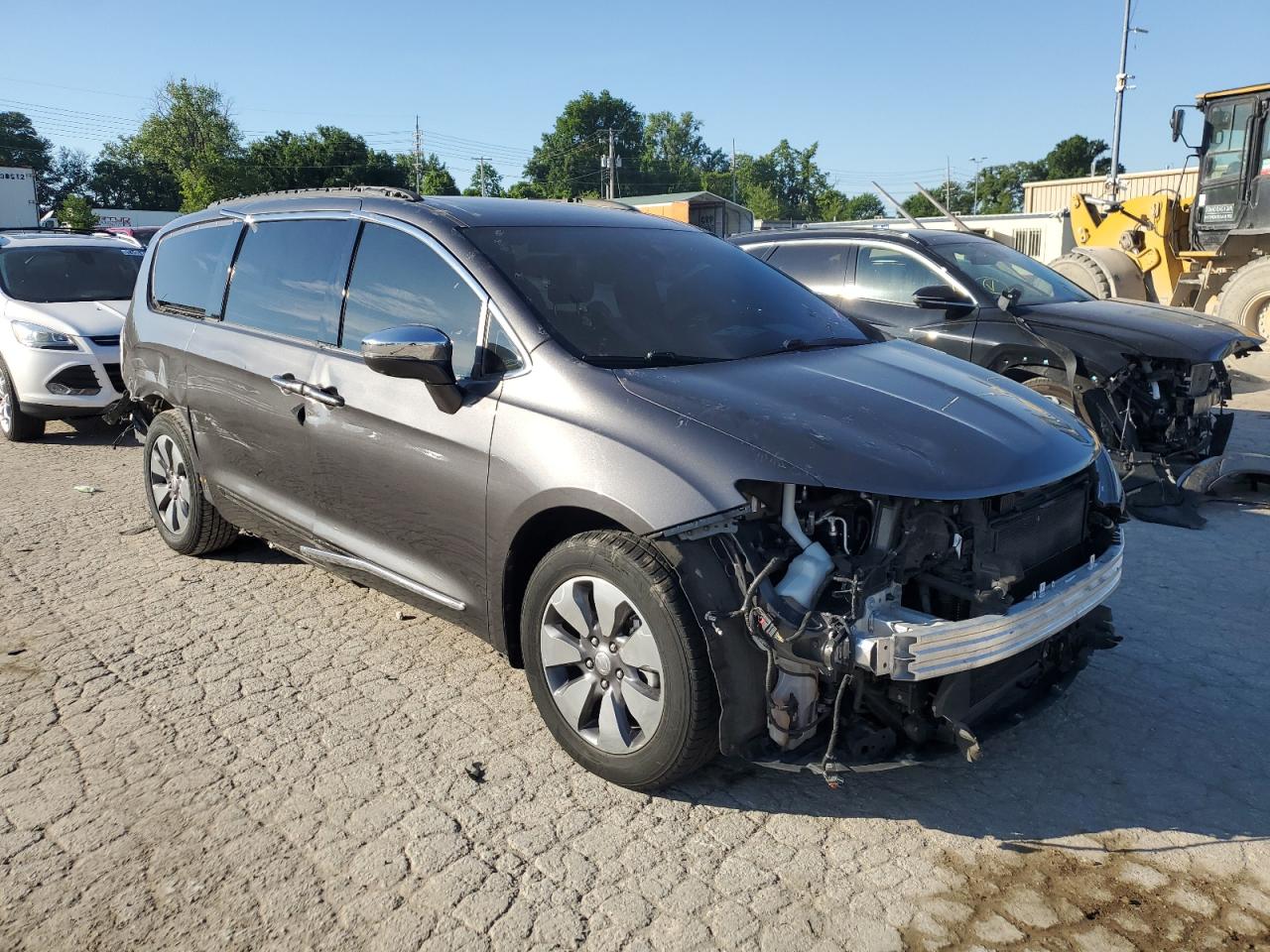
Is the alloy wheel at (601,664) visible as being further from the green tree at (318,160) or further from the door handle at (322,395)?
the green tree at (318,160)

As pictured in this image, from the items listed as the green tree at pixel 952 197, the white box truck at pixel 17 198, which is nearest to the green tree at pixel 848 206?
the green tree at pixel 952 197

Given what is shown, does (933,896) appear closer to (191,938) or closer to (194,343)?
(191,938)

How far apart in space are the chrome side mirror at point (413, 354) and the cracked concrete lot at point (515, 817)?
1303mm

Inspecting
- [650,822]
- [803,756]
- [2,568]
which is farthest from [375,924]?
[2,568]

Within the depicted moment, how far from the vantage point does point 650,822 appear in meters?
3.13

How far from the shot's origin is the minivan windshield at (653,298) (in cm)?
365

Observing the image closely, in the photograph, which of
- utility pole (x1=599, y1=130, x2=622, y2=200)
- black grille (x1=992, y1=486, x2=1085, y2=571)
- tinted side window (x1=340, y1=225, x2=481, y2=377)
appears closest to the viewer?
black grille (x1=992, y1=486, x2=1085, y2=571)

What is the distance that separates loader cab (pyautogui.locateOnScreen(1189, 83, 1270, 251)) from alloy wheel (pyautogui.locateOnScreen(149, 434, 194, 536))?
556 inches

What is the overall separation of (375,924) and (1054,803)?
2110mm

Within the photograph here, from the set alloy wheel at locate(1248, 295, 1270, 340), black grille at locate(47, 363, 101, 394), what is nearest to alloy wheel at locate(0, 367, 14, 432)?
black grille at locate(47, 363, 101, 394)

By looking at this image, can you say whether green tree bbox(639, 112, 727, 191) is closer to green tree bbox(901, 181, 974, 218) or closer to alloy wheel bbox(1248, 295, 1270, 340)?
green tree bbox(901, 181, 974, 218)

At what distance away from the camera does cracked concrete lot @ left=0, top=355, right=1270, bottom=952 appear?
2672mm

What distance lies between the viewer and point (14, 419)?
9312 millimetres

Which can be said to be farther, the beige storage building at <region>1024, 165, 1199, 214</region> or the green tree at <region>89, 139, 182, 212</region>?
the green tree at <region>89, 139, 182, 212</region>
